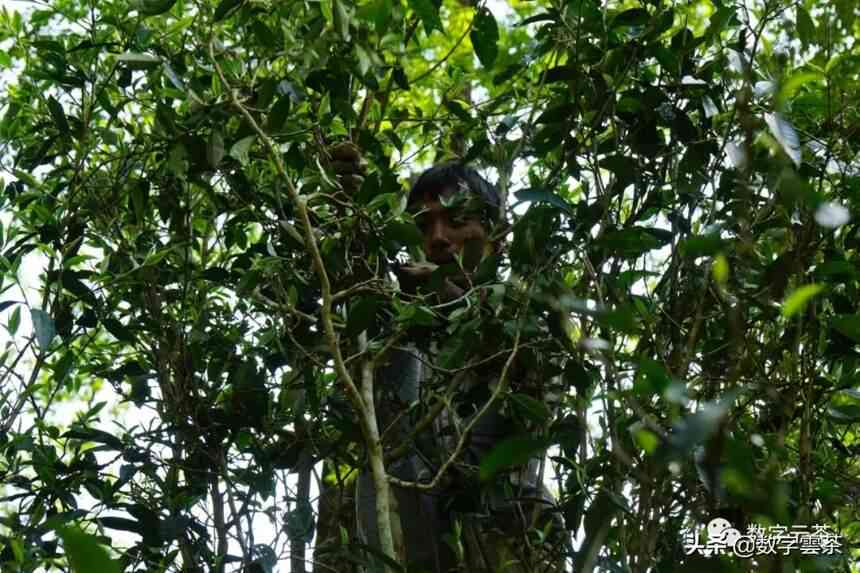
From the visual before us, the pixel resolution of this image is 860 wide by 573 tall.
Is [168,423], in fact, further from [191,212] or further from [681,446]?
[681,446]

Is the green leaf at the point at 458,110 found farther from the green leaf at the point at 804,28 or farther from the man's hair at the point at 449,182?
the green leaf at the point at 804,28

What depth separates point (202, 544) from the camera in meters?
2.14

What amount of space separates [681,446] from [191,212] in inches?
70.9

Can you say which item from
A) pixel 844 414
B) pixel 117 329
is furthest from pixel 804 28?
pixel 117 329

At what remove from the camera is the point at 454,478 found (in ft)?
6.62

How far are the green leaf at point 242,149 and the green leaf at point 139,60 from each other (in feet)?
0.73

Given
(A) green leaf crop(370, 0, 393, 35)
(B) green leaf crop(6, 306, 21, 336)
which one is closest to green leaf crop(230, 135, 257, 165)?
(A) green leaf crop(370, 0, 393, 35)

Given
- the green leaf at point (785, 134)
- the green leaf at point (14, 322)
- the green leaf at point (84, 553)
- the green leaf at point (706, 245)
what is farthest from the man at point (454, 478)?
the green leaf at point (84, 553)

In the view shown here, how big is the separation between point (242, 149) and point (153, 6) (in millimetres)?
303

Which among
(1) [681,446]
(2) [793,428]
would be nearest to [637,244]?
(2) [793,428]

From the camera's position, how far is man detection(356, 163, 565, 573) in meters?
1.92

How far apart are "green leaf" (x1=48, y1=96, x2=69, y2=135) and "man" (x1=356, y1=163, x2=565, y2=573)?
0.78 m

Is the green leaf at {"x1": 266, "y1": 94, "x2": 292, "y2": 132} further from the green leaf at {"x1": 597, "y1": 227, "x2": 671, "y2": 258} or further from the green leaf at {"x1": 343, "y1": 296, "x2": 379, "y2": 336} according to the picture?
the green leaf at {"x1": 597, "y1": 227, "x2": 671, "y2": 258}

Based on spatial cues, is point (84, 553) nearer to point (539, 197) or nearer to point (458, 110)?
point (539, 197)
